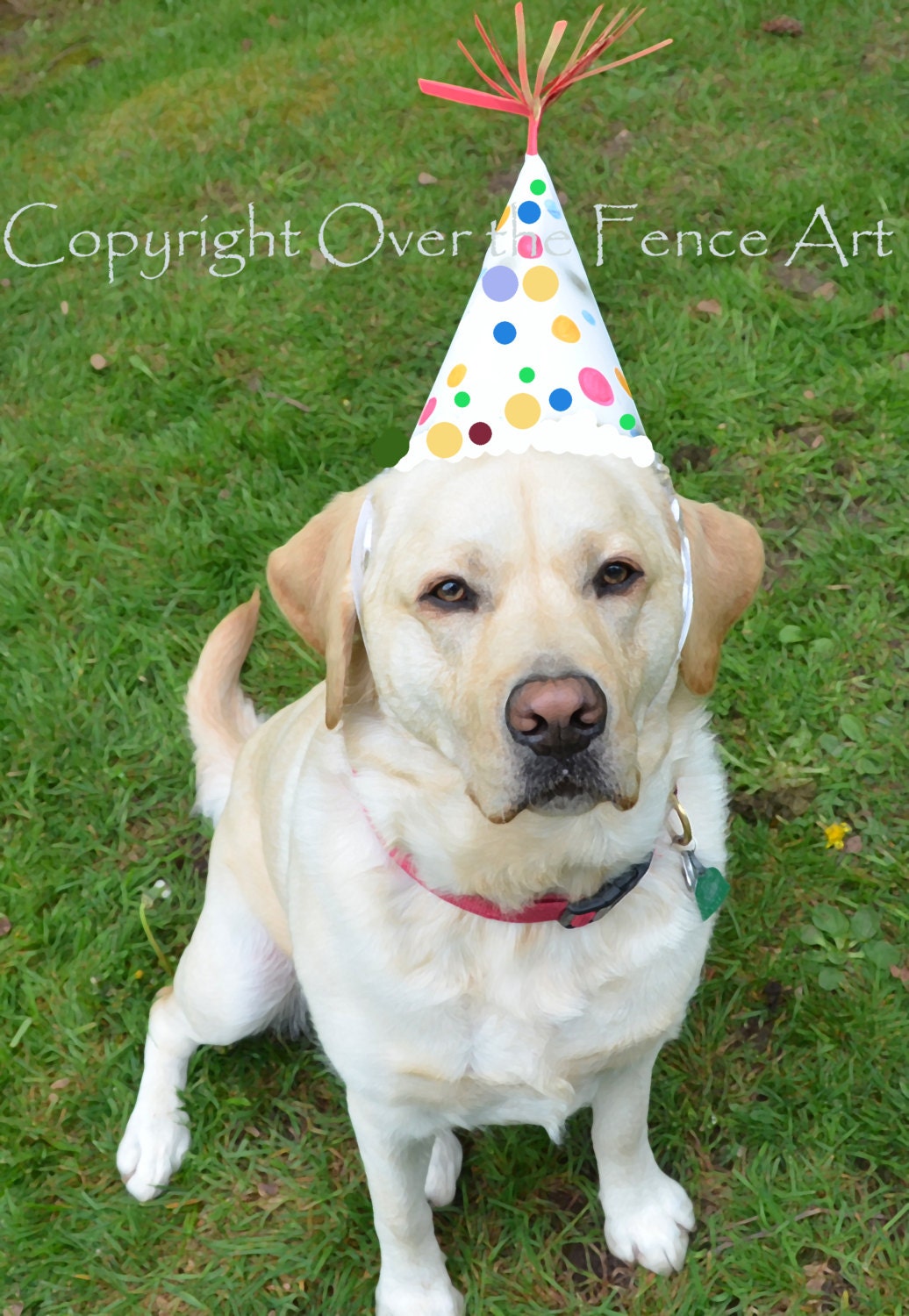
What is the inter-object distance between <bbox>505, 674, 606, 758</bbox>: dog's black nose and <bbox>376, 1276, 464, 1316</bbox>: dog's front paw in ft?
4.71

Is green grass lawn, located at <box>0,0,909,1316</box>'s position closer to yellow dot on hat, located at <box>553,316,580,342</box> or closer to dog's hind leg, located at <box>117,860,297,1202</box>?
dog's hind leg, located at <box>117,860,297,1202</box>

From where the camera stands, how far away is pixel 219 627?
9.89 feet

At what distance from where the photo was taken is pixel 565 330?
2029 millimetres

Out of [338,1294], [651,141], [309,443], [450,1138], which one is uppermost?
[651,141]

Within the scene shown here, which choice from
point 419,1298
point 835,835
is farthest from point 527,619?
point 835,835

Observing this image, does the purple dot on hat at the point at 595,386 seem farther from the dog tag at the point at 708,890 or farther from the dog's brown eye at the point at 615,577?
the dog tag at the point at 708,890

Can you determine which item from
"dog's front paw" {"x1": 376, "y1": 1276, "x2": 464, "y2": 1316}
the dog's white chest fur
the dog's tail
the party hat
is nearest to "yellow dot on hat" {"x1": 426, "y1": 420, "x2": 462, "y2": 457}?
the party hat

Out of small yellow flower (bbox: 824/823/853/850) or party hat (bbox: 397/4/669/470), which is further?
small yellow flower (bbox: 824/823/853/850)

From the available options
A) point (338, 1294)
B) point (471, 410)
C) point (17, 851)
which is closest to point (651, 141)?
point (471, 410)

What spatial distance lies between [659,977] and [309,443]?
2550mm

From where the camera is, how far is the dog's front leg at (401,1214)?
2188mm

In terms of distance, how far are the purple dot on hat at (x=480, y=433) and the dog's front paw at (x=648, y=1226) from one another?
1.66m

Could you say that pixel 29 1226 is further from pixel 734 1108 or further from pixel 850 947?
pixel 850 947

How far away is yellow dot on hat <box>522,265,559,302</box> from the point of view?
6.73ft
